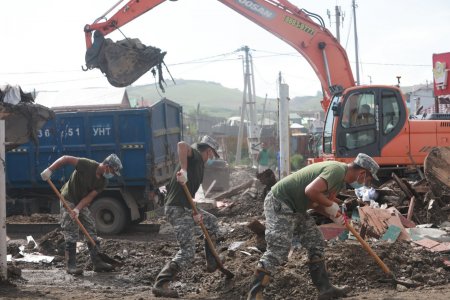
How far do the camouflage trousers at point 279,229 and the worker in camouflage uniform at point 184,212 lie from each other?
3.57 ft

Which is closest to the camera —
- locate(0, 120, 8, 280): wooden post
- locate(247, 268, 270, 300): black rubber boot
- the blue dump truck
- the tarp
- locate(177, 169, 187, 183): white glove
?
locate(247, 268, 270, 300): black rubber boot

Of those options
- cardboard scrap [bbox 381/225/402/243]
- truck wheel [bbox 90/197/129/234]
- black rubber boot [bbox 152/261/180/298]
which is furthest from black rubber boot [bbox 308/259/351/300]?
truck wheel [bbox 90/197/129/234]

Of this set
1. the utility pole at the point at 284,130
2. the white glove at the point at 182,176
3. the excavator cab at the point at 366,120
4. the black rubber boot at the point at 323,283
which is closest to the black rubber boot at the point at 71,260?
the white glove at the point at 182,176

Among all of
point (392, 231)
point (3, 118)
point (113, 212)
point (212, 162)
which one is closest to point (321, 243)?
point (392, 231)

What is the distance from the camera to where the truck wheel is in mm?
13359

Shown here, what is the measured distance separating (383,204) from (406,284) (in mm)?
4288

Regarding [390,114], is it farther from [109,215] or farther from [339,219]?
[339,219]

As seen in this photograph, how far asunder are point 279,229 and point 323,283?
809mm

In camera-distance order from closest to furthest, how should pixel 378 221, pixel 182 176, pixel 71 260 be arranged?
pixel 182 176 < pixel 71 260 < pixel 378 221

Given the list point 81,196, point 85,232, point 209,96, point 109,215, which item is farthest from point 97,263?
point 209,96

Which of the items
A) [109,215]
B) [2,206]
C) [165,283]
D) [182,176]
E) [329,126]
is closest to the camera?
[165,283]

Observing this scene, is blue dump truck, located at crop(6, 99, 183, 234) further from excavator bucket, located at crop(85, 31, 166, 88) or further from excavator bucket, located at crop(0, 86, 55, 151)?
excavator bucket, located at crop(0, 86, 55, 151)

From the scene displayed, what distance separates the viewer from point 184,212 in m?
7.63

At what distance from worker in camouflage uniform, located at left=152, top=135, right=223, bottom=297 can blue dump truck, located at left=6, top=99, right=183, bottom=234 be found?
18.2 feet
